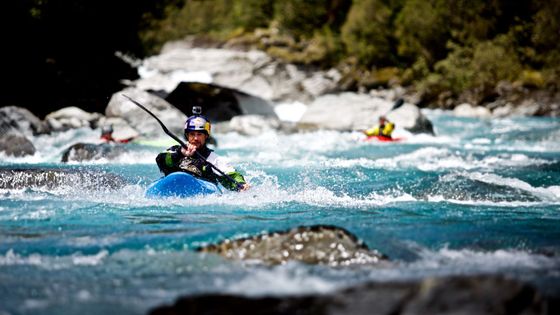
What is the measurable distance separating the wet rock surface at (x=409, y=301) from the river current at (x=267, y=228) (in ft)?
1.19

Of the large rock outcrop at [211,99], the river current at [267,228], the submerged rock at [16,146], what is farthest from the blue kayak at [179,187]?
the large rock outcrop at [211,99]

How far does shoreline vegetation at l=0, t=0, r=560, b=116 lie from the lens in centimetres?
1977

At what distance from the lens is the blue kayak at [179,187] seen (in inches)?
292

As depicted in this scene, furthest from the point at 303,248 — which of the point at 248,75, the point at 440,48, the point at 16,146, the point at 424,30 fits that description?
the point at 440,48

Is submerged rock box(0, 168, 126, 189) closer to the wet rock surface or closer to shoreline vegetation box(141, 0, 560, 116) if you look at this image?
the wet rock surface

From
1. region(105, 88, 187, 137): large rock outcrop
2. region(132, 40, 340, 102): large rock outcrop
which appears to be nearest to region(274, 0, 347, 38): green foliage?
region(132, 40, 340, 102): large rock outcrop

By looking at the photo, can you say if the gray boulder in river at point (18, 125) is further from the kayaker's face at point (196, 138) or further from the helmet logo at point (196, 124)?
the helmet logo at point (196, 124)

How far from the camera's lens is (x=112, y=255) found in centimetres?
480

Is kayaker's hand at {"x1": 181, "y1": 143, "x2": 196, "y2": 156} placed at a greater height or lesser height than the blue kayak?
greater

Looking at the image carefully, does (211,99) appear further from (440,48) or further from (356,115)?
(440,48)

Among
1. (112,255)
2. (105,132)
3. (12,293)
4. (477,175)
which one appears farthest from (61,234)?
(105,132)

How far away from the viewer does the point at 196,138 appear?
25.1 ft

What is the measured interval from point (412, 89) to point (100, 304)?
33.4 m

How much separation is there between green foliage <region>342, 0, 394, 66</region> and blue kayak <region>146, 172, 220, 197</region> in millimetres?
35653
